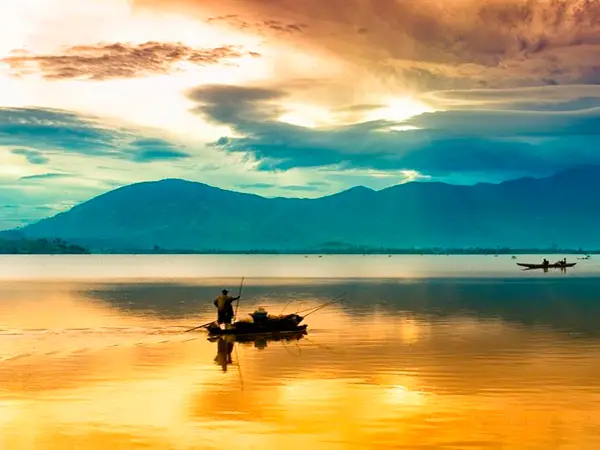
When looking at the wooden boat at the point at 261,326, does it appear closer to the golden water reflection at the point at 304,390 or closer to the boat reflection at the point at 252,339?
the boat reflection at the point at 252,339

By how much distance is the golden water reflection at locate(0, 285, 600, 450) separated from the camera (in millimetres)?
22188

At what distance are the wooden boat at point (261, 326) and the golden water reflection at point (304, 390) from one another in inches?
43.5

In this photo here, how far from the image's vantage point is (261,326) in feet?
157

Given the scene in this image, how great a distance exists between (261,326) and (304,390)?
18.9m

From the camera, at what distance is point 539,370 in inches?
1314

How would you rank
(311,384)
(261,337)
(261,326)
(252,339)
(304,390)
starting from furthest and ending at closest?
(261,326) → (261,337) → (252,339) → (311,384) → (304,390)

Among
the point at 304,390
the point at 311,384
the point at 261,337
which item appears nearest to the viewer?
the point at 304,390

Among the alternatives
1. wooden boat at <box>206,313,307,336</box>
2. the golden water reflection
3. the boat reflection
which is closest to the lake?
the golden water reflection

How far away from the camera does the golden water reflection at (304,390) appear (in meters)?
22.2

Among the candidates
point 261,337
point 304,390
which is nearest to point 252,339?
point 261,337

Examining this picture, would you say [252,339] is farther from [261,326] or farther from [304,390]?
[304,390]

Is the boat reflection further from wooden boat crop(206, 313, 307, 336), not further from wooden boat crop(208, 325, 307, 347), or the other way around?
wooden boat crop(206, 313, 307, 336)

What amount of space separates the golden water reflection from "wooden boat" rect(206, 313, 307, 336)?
110 cm

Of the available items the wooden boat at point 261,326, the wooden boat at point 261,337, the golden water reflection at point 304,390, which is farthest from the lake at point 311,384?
the wooden boat at point 261,326
